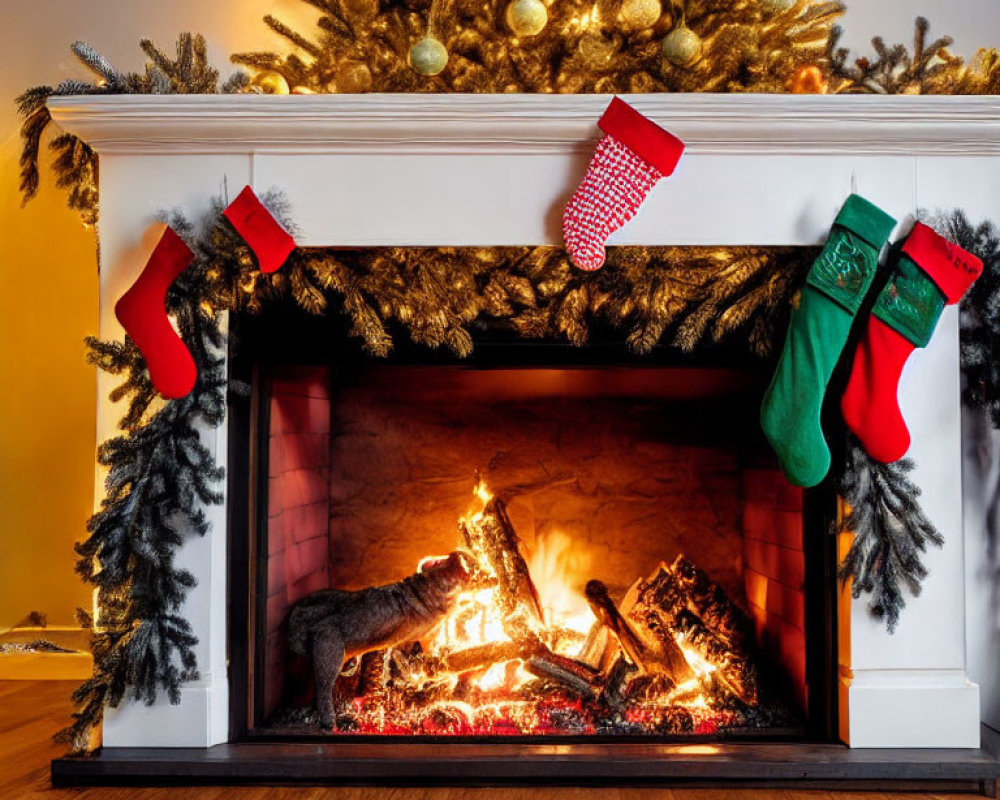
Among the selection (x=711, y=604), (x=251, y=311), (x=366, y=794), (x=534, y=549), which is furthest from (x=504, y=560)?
(x=251, y=311)

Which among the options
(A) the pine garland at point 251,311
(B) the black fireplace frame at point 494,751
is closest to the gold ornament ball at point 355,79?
(A) the pine garland at point 251,311

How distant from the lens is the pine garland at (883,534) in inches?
68.7

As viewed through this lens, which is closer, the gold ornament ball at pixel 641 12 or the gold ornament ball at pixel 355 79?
the gold ornament ball at pixel 641 12

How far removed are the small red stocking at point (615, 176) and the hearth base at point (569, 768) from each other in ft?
3.45

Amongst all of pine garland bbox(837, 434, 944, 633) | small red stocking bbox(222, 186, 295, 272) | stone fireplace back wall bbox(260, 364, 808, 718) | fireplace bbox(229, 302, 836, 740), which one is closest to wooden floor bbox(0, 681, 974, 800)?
fireplace bbox(229, 302, 836, 740)

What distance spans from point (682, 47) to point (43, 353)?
2.13m

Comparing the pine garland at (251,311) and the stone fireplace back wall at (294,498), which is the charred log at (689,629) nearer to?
the pine garland at (251,311)

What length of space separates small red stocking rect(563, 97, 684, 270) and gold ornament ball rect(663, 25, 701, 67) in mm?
230

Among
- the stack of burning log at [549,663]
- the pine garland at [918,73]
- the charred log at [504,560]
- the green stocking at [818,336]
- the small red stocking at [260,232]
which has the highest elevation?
the pine garland at [918,73]

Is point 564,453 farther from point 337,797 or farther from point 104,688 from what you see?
point 104,688

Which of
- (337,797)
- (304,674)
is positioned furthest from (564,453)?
(337,797)

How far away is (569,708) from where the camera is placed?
1.95 m

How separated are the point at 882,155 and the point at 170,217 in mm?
1581

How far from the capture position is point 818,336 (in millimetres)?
1706
